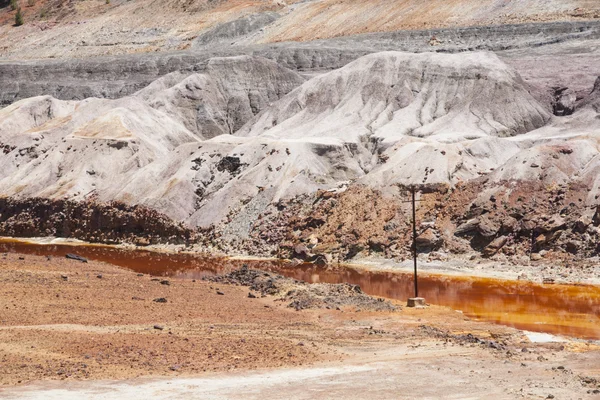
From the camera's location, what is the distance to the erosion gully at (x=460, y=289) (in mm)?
31906

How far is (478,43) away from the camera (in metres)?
88.6

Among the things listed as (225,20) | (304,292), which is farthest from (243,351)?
(225,20)

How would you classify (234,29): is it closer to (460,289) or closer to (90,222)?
(90,222)

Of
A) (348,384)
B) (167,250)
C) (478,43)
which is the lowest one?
(167,250)

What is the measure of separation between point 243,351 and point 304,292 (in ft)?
37.8

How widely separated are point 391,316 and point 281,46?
69.0 metres

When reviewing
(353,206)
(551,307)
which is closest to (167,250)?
(353,206)

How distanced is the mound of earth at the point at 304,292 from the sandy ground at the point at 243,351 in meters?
0.82

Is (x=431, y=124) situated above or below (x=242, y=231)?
above

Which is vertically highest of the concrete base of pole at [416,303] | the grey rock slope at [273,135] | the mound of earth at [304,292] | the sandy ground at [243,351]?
the grey rock slope at [273,135]

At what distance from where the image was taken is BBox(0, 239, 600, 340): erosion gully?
31.9m

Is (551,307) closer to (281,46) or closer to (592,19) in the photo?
(592,19)

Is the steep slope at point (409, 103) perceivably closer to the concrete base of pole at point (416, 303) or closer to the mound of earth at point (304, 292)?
the mound of earth at point (304, 292)

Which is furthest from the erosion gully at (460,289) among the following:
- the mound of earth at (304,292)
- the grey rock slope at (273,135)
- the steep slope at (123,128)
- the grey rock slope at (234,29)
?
the grey rock slope at (234,29)
